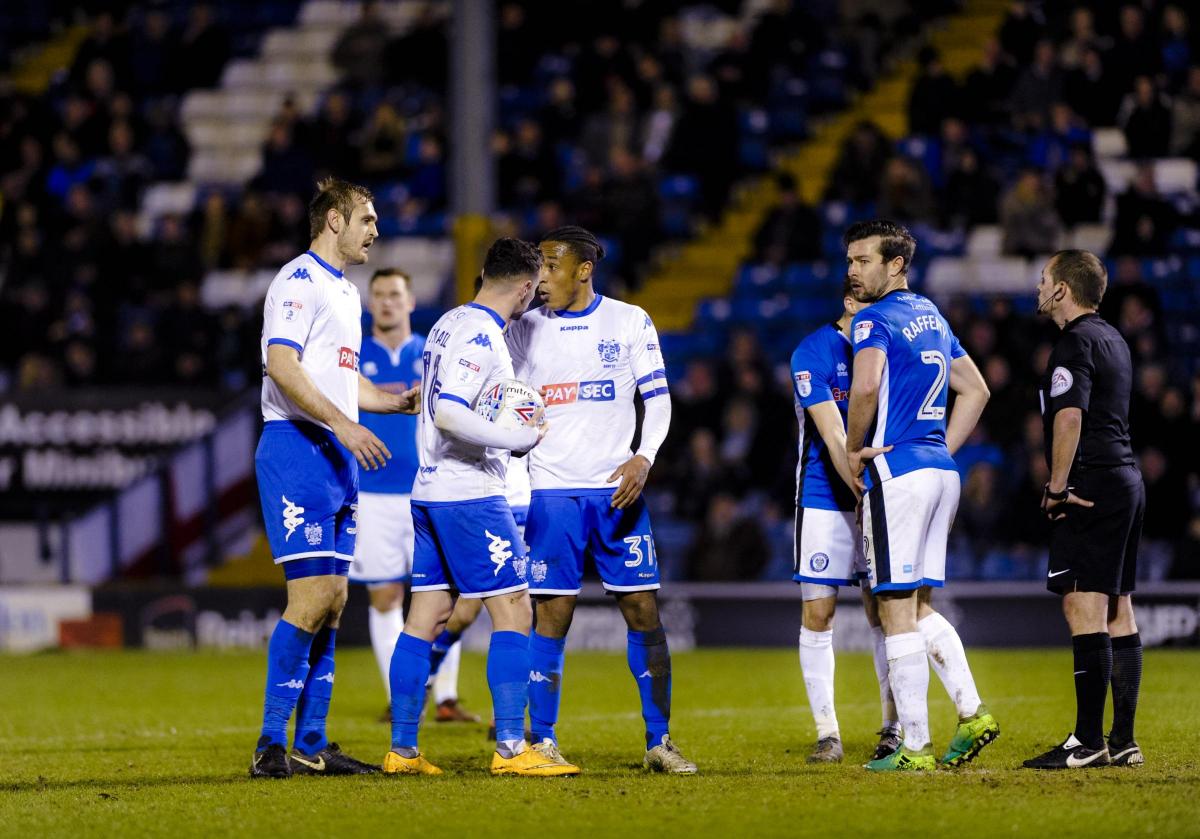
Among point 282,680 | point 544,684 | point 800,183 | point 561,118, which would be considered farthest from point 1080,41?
point 282,680

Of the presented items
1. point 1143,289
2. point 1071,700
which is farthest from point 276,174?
point 1071,700

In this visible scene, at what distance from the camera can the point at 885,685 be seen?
838cm

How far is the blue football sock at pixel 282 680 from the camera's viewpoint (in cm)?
768

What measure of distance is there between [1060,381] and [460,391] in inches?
105

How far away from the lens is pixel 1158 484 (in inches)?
576

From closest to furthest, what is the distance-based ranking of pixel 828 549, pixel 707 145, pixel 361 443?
1. pixel 361 443
2. pixel 828 549
3. pixel 707 145

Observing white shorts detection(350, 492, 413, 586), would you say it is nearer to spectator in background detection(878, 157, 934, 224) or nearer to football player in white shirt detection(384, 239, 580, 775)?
football player in white shirt detection(384, 239, 580, 775)

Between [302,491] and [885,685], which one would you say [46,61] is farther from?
[885,685]

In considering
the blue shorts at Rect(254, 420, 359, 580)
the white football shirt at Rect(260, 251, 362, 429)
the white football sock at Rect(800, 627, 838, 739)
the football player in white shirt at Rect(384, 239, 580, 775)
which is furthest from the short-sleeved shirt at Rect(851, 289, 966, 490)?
the blue shorts at Rect(254, 420, 359, 580)

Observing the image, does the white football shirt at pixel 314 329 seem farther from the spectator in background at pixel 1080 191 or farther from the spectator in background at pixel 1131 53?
the spectator in background at pixel 1131 53

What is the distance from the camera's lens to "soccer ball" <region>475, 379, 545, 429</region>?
7.50 meters

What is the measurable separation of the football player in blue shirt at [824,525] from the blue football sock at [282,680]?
7.63 ft

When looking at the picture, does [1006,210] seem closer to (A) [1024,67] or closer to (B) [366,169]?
(A) [1024,67]

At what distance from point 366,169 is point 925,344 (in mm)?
14385
